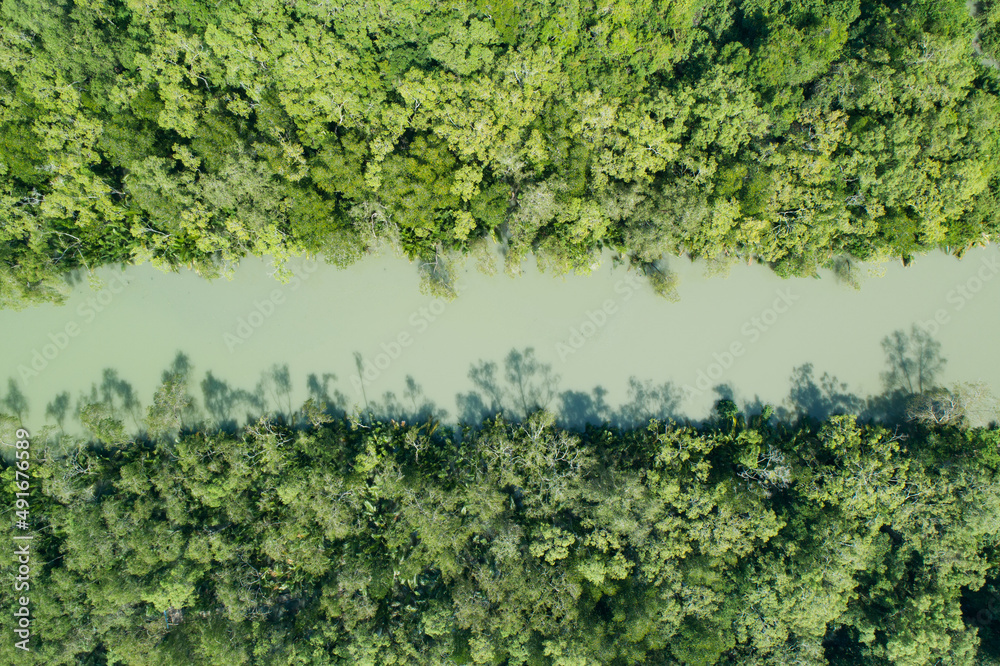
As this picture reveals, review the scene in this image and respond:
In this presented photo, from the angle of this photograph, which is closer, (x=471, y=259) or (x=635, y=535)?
(x=635, y=535)

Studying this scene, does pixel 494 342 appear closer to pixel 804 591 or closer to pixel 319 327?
pixel 319 327

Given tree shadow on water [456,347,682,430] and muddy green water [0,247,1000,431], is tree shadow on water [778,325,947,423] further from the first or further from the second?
tree shadow on water [456,347,682,430]

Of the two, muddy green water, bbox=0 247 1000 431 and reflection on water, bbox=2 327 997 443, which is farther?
muddy green water, bbox=0 247 1000 431

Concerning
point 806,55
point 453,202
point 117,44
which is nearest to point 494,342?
point 453,202

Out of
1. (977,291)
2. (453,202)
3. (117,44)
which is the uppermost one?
(117,44)

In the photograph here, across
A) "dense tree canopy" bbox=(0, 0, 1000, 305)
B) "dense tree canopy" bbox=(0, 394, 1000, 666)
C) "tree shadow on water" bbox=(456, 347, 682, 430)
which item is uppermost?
"dense tree canopy" bbox=(0, 0, 1000, 305)

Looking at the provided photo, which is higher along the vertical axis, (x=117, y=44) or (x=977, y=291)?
(x=117, y=44)

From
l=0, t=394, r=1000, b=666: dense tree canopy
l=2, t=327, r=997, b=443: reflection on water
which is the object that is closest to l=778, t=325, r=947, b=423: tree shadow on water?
l=2, t=327, r=997, b=443: reflection on water

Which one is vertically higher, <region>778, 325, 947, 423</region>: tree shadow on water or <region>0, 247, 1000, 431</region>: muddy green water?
<region>0, 247, 1000, 431</region>: muddy green water

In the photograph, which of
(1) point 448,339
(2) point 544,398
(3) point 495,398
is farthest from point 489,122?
(2) point 544,398
